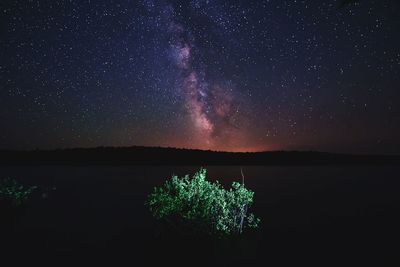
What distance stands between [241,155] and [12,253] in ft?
479

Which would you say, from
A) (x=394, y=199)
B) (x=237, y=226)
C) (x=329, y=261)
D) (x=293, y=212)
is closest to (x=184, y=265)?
(x=237, y=226)

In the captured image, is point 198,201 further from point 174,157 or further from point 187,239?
point 174,157

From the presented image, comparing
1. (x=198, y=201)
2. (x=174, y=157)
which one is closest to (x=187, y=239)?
(x=198, y=201)

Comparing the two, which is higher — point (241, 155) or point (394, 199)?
point (241, 155)

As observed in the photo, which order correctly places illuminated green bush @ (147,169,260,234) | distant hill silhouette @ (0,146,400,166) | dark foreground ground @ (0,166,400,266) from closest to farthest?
illuminated green bush @ (147,169,260,234) → dark foreground ground @ (0,166,400,266) → distant hill silhouette @ (0,146,400,166)

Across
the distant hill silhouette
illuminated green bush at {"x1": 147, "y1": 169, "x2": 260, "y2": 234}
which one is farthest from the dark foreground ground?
the distant hill silhouette

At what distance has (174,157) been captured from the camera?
154 metres

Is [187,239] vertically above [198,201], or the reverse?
[198,201]

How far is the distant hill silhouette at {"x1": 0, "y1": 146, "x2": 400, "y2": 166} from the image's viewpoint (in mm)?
147250

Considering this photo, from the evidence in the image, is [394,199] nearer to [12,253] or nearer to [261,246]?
[261,246]

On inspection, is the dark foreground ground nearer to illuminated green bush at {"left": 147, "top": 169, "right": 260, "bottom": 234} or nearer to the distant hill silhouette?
illuminated green bush at {"left": 147, "top": 169, "right": 260, "bottom": 234}

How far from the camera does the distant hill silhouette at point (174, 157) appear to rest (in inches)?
5797

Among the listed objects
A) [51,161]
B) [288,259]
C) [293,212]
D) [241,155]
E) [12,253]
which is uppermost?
[241,155]

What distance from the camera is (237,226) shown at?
19172mm
